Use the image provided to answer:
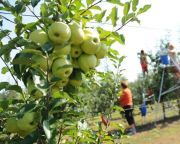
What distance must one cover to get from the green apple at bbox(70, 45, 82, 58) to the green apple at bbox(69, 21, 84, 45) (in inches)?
0.8

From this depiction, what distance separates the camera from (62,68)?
4.57 feet

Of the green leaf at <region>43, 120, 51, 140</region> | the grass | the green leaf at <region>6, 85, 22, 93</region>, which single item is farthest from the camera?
the grass

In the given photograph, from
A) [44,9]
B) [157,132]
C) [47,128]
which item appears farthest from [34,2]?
[157,132]

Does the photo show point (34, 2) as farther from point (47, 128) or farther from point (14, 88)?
point (47, 128)

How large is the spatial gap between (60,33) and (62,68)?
132mm

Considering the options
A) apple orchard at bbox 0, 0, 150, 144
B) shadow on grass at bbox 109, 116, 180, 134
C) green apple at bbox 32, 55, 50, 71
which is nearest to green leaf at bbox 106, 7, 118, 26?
apple orchard at bbox 0, 0, 150, 144

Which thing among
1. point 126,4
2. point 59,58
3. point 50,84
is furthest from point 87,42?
point 126,4

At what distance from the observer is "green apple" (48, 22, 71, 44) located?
54.8 inches

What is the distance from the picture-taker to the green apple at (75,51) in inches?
58.8

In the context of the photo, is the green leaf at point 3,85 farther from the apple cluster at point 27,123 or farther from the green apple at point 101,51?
the green apple at point 101,51

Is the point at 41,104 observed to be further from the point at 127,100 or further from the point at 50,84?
the point at 127,100

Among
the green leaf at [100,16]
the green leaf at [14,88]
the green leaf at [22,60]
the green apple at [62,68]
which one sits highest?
the green leaf at [100,16]

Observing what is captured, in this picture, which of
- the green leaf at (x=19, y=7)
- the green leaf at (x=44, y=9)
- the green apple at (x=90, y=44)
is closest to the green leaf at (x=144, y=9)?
the green apple at (x=90, y=44)

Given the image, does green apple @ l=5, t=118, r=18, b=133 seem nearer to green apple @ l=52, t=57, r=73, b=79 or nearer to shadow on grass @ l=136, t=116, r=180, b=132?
green apple @ l=52, t=57, r=73, b=79
